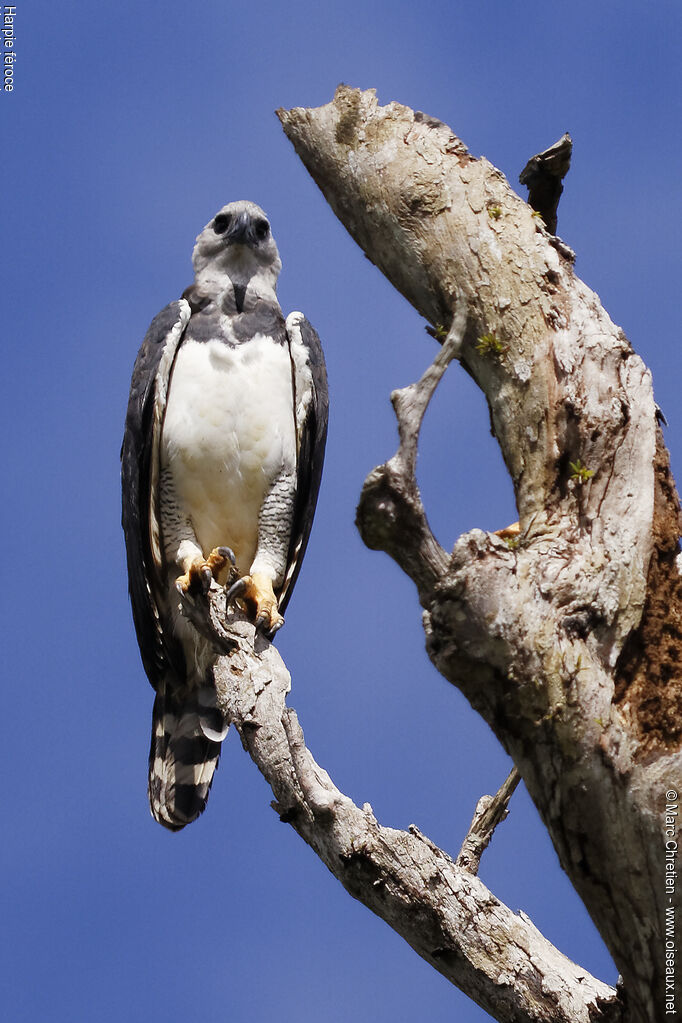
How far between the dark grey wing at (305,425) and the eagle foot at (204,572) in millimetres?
618

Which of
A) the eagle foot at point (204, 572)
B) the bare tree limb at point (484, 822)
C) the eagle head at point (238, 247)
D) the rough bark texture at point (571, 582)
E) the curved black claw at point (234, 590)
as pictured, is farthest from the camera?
the eagle head at point (238, 247)

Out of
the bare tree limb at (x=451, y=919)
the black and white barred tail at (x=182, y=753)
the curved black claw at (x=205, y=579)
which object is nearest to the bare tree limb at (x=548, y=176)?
the curved black claw at (x=205, y=579)

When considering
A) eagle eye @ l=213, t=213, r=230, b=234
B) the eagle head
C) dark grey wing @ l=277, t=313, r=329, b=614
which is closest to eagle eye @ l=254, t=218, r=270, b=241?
the eagle head

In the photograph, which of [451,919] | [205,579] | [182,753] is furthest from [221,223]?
[451,919]

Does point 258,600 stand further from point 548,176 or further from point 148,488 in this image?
point 548,176

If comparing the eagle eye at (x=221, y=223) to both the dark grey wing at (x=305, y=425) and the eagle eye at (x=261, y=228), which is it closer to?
the eagle eye at (x=261, y=228)

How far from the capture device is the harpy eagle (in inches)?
242

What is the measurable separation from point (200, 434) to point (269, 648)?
161cm

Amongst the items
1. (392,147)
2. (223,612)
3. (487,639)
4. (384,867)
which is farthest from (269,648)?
(392,147)

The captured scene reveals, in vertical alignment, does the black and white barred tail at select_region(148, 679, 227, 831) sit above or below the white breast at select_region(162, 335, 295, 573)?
below

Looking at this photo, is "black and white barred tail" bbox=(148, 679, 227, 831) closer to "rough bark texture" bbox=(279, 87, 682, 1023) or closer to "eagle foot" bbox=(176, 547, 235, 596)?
"eagle foot" bbox=(176, 547, 235, 596)

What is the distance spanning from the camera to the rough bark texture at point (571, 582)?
3434 millimetres

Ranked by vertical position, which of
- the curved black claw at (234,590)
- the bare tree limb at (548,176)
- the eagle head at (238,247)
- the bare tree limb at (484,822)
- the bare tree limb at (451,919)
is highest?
the eagle head at (238,247)

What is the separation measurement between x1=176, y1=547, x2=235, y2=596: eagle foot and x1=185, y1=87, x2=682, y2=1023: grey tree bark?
0.30 metres
